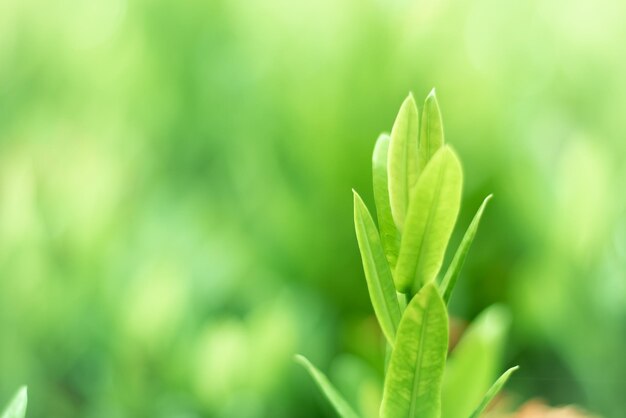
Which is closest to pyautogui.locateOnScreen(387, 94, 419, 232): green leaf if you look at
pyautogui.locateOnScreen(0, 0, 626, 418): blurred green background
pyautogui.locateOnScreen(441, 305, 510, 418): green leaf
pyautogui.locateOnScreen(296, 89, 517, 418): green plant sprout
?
pyautogui.locateOnScreen(296, 89, 517, 418): green plant sprout

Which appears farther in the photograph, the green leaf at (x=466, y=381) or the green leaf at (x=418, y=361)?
the green leaf at (x=466, y=381)

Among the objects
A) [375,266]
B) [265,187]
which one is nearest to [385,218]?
[375,266]

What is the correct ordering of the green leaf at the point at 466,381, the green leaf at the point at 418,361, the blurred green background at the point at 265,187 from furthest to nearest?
the blurred green background at the point at 265,187
the green leaf at the point at 466,381
the green leaf at the point at 418,361

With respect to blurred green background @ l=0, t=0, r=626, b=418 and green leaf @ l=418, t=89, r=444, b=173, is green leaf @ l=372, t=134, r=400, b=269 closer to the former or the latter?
green leaf @ l=418, t=89, r=444, b=173

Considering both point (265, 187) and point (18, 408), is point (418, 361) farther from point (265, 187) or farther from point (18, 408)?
point (265, 187)

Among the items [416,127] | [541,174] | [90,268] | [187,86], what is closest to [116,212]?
[90,268]

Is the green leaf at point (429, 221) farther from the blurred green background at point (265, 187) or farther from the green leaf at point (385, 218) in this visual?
the blurred green background at point (265, 187)

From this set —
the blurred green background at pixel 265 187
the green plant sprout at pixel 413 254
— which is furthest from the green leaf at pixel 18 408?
the blurred green background at pixel 265 187
